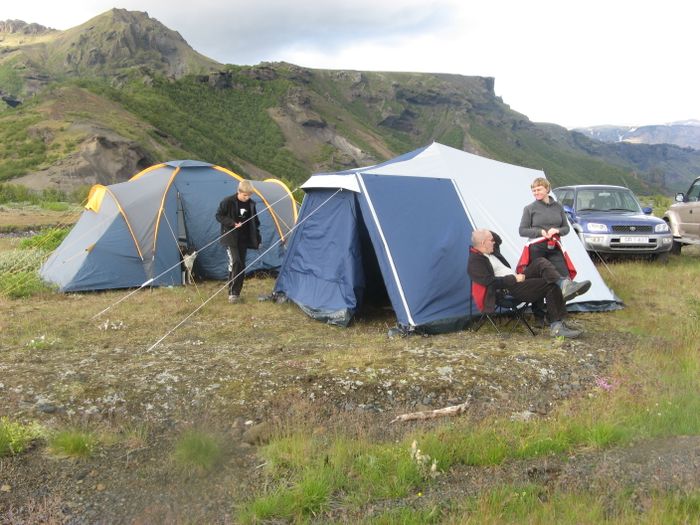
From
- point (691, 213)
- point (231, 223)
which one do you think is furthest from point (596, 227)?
point (231, 223)

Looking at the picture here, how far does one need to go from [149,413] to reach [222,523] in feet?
5.63

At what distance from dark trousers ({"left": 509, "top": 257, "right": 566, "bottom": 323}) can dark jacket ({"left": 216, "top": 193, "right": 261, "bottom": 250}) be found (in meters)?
4.66

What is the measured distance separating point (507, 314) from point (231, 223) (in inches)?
183

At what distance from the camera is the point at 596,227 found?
1145 centimetres

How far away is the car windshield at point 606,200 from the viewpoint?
40.8 feet

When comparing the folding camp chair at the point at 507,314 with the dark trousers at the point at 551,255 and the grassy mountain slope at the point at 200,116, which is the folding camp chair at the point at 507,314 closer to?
the dark trousers at the point at 551,255

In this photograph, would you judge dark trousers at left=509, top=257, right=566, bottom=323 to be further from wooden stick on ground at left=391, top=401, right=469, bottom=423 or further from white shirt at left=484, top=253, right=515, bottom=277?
wooden stick on ground at left=391, top=401, right=469, bottom=423

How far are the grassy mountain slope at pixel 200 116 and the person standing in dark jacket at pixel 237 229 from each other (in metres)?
6.87

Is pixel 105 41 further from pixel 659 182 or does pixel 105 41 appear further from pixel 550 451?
pixel 550 451

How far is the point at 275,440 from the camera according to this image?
13.4 feet

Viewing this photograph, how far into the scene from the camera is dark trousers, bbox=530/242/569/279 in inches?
280

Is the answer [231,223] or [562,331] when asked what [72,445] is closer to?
[562,331]

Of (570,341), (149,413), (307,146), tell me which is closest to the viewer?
(149,413)

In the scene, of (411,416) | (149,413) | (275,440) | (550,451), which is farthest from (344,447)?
(149,413)
